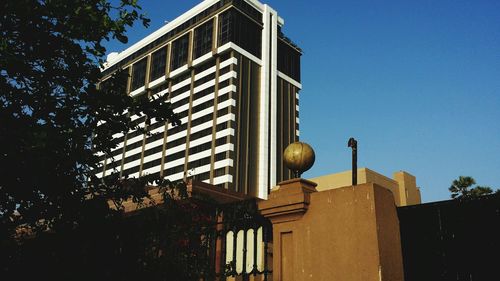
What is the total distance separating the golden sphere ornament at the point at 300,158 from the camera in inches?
189

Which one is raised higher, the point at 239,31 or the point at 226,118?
the point at 239,31

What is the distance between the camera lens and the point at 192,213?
18.9ft

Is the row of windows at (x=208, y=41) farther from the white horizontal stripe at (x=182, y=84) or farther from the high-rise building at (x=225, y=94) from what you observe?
the white horizontal stripe at (x=182, y=84)

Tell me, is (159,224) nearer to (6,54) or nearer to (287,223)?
(287,223)

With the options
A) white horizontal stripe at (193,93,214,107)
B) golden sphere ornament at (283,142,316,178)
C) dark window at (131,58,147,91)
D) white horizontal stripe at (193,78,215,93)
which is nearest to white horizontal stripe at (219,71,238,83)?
white horizontal stripe at (193,78,215,93)

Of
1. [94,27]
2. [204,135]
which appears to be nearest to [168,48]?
[204,135]

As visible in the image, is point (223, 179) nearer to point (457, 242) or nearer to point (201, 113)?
point (201, 113)

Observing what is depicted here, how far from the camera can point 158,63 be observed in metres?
70.5

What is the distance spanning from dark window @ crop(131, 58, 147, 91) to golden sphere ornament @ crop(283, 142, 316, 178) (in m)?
70.0

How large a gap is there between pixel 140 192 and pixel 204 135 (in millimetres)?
54439

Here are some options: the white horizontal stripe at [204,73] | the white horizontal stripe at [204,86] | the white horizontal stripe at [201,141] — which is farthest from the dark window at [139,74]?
the white horizontal stripe at [201,141]

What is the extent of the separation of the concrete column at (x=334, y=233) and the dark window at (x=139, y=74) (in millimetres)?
70231

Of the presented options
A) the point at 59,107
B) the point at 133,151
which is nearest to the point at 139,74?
the point at 133,151

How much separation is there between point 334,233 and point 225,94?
182 ft
